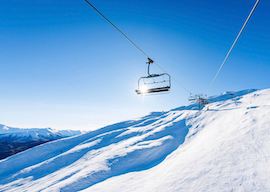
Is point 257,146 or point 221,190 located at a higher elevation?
point 257,146

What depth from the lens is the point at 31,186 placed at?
2483cm

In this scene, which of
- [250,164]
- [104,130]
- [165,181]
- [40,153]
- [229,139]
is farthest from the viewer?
[104,130]

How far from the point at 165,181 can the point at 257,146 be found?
6081 millimetres

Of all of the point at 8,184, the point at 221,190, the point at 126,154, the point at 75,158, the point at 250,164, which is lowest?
the point at 8,184

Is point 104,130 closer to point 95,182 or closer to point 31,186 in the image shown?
point 31,186

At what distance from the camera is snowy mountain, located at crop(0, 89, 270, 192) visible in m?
10.4

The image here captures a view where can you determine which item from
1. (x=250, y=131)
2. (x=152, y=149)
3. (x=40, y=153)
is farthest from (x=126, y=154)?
(x=40, y=153)

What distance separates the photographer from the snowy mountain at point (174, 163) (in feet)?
34.1

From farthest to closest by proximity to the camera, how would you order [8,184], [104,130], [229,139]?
1. [104,130]
2. [8,184]
3. [229,139]

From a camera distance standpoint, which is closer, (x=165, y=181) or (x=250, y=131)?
(x=165, y=181)

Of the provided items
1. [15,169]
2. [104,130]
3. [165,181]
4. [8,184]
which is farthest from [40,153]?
[165,181]

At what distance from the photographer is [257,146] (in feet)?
41.7

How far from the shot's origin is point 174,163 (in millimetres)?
15578

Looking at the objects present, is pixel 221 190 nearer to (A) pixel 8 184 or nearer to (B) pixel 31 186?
(B) pixel 31 186
